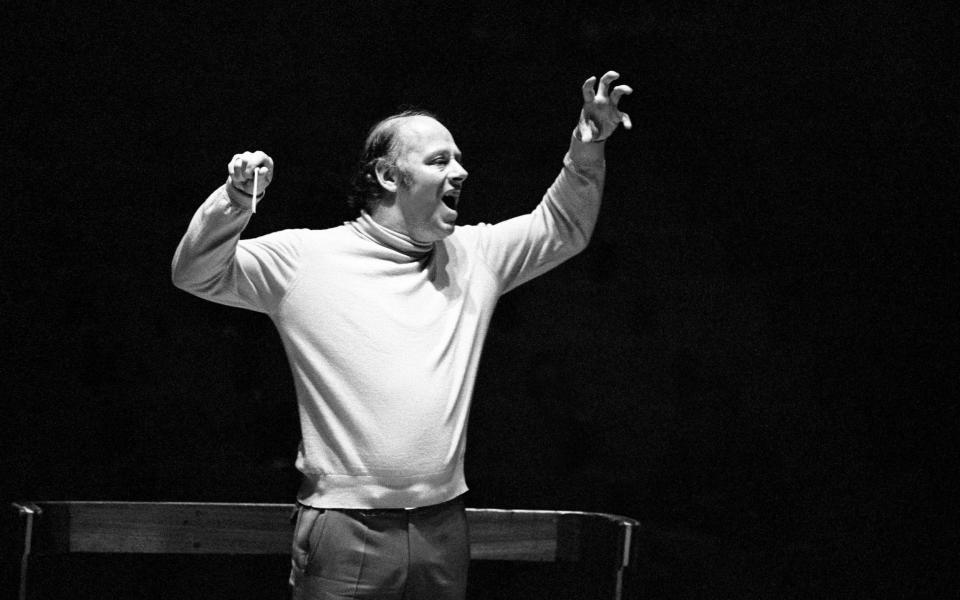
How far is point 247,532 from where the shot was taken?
2.34 m

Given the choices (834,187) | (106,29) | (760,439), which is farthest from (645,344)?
(106,29)

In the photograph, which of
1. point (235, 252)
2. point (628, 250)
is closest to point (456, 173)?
point (235, 252)

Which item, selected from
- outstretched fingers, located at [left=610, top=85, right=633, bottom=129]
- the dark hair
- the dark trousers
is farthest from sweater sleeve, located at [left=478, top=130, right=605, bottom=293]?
the dark trousers

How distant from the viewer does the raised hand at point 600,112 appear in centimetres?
217

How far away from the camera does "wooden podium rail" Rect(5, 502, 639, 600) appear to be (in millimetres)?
2256

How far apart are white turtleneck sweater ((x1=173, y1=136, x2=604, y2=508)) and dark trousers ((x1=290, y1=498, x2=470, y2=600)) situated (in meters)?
0.03

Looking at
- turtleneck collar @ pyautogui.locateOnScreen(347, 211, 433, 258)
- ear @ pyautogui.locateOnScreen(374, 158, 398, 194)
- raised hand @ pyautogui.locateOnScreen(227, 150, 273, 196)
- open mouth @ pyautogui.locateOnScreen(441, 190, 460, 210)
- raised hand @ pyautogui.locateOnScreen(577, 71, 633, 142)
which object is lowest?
turtleneck collar @ pyautogui.locateOnScreen(347, 211, 433, 258)

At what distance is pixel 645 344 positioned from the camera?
9.80 ft

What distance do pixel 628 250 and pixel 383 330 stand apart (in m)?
1.05

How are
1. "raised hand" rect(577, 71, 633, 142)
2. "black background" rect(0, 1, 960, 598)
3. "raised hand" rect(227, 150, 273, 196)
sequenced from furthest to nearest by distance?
"black background" rect(0, 1, 960, 598), "raised hand" rect(577, 71, 633, 142), "raised hand" rect(227, 150, 273, 196)

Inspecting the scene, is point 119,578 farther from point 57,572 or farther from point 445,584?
point 445,584

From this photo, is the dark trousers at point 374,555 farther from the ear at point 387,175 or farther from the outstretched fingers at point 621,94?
the outstretched fingers at point 621,94

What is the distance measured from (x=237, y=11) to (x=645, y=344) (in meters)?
1.23

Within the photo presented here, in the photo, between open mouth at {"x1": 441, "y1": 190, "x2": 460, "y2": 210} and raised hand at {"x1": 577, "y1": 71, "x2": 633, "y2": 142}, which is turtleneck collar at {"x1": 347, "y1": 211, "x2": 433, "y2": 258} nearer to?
open mouth at {"x1": 441, "y1": 190, "x2": 460, "y2": 210}
